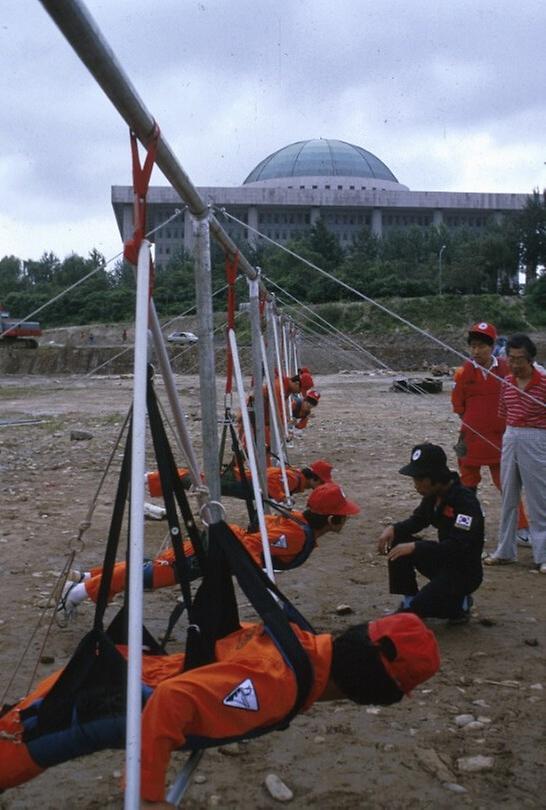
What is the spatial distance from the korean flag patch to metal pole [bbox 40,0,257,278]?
8.32ft

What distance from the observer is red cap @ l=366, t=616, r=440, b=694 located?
2621 millimetres

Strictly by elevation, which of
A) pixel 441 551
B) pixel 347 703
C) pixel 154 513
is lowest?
pixel 347 703

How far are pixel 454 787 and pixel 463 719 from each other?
0.58 metres

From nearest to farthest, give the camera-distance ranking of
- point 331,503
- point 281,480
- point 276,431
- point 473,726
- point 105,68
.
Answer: point 105,68
point 473,726
point 331,503
point 281,480
point 276,431

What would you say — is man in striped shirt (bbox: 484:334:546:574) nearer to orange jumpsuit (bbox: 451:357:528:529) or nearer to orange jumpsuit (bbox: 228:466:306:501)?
orange jumpsuit (bbox: 451:357:528:529)

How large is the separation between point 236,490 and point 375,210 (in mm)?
81379

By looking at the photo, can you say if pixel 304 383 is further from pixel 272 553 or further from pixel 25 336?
pixel 25 336

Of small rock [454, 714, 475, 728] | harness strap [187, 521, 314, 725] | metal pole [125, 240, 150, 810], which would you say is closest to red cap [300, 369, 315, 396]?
small rock [454, 714, 475, 728]

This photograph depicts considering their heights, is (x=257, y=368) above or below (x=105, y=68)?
below

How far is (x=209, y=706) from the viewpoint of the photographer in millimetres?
2416

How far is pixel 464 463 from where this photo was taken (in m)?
6.63

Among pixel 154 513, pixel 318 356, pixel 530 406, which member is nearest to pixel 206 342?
pixel 530 406

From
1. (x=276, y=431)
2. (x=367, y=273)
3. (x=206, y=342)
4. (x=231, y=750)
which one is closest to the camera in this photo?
(x=231, y=750)

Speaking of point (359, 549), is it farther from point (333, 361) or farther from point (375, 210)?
point (375, 210)
